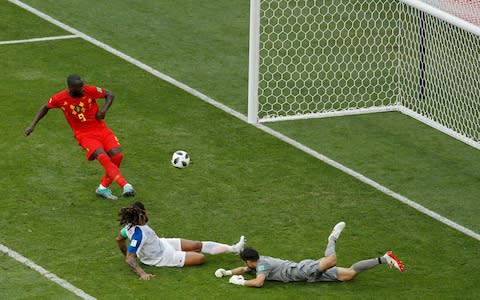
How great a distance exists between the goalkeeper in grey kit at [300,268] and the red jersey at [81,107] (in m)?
3.00

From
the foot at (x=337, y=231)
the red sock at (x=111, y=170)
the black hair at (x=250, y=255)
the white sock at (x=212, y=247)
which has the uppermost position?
the red sock at (x=111, y=170)

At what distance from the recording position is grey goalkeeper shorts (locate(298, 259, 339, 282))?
14.7 metres

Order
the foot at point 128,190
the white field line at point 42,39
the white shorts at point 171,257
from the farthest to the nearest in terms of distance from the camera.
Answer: the white field line at point 42,39 < the foot at point 128,190 < the white shorts at point 171,257

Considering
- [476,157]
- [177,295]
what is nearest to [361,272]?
[177,295]

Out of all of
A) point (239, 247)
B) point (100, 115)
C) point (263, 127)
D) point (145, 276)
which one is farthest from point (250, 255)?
point (263, 127)

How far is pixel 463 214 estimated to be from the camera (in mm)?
16938

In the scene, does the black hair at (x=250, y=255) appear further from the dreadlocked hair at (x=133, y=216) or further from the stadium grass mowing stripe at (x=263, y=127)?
the stadium grass mowing stripe at (x=263, y=127)

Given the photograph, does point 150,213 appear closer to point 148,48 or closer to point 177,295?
point 177,295

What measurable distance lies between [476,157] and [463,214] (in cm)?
207

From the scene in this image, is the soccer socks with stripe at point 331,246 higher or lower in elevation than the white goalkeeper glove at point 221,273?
higher

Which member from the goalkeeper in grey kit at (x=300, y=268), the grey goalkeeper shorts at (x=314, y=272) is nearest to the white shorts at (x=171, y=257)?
the goalkeeper in grey kit at (x=300, y=268)

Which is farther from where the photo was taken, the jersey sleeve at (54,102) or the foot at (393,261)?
the jersey sleeve at (54,102)

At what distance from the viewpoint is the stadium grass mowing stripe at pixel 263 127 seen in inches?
663

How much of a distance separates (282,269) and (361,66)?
7498 millimetres
